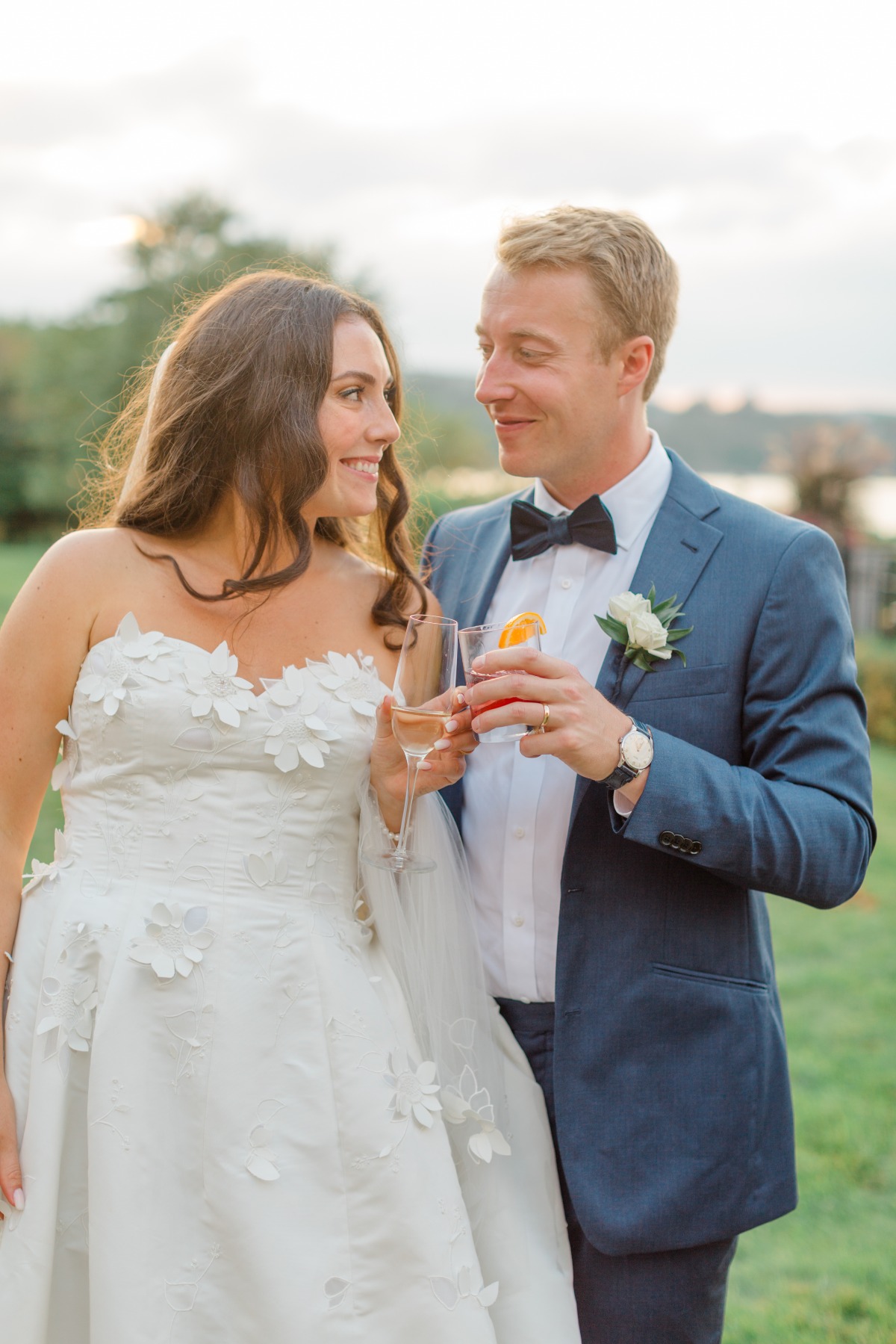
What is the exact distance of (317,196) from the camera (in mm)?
18125

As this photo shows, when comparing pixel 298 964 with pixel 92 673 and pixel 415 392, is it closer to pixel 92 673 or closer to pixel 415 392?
pixel 92 673

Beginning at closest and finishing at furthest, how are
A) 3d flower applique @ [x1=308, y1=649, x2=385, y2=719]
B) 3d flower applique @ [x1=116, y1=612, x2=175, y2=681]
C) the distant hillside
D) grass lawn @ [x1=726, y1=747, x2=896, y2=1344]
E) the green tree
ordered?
1. 3d flower applique @ [x1=116, y1=612, x2=175, y2=681]
2. 3d flower applique @ [x1=308, y1=649, x2=385, y2=719]
3. grass lawn @ [x1=726, y1=747, x2=896, y2=1344]
4. the distant hillside
5. the green tree

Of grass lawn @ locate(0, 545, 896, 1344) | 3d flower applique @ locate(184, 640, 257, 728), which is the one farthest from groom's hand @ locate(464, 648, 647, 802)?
grass lawn @ locate(0, 545, 896, 1344)

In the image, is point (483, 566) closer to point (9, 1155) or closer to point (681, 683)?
point (681, 683)

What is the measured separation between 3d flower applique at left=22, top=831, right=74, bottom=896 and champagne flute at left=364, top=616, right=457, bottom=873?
2.33 ft

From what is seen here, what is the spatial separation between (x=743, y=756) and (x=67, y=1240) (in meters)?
1.66

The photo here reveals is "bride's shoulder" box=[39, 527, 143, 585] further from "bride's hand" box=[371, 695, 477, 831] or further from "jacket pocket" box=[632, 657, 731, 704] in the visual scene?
"jacket pocket" box=[632, 657, 731, 704]

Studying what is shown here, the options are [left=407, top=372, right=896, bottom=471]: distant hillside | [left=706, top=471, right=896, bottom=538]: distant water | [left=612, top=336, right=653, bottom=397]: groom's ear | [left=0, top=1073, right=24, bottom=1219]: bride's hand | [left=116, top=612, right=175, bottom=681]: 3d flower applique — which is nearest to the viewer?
[left=0, top=1073, right=24, bottom=1219]: bride's hand

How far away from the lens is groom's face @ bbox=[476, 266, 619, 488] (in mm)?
2637

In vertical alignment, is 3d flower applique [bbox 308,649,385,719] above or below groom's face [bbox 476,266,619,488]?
below

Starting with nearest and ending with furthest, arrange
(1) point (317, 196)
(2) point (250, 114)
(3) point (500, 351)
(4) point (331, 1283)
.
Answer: (4) point (331, 1283) < (3) point (500, 351) < (2) point (250, 114) < (1) point (317, 196)

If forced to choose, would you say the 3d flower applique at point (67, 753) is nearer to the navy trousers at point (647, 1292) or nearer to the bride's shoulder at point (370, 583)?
the bride's shoulder at point (370, 583)

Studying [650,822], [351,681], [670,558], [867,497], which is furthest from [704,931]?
[867,497]

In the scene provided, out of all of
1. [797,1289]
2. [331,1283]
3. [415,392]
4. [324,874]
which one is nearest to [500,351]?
[415,392]
